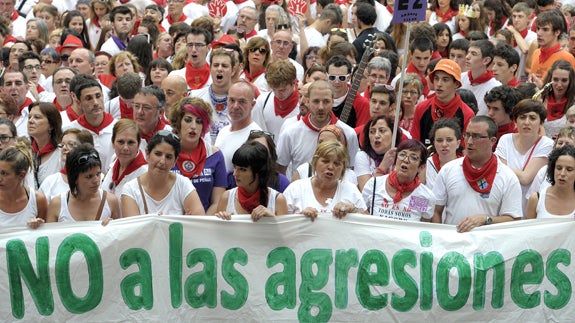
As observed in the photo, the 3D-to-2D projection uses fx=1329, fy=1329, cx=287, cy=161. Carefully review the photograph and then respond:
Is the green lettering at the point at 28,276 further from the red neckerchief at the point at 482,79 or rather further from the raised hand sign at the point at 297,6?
the raised hand sign at the point at 297,6

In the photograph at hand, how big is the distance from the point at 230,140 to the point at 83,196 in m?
1.88

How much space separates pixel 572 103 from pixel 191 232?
4504mm

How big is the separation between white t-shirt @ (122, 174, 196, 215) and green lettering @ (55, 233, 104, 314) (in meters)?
0.47

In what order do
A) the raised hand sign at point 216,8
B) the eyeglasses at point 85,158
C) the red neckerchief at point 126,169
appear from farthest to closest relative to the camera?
the raised hand sign at point 216,8 → the red neckerchief at point 126,169 → the eyeglasses at point 85,158

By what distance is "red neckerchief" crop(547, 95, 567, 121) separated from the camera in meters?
11.7

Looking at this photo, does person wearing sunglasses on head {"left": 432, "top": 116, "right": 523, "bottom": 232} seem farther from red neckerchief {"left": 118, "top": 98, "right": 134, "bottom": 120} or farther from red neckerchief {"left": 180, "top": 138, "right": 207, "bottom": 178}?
red neckerchief {"left": 118, "top": 98, "right": 134, "bottom": 120}

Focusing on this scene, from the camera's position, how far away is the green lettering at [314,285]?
8.75 meters

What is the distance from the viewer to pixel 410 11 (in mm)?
10234

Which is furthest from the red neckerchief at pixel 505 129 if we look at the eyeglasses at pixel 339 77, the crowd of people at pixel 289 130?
the eyeglasses at pixel 339 77

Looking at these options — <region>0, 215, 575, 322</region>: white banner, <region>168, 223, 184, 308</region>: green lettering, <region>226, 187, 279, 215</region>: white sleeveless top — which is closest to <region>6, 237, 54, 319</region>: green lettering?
<region>0, 215, 575, 322</region>: white banner

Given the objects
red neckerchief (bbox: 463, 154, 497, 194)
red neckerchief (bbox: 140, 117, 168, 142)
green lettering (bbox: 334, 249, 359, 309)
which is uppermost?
red neckerchief (bbox: 140, 117, 168, 142)

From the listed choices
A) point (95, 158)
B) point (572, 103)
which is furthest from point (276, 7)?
point (95, 158)

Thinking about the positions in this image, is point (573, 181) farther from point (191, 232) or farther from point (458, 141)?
point (191, 232)

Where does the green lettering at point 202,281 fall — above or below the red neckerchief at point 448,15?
below
